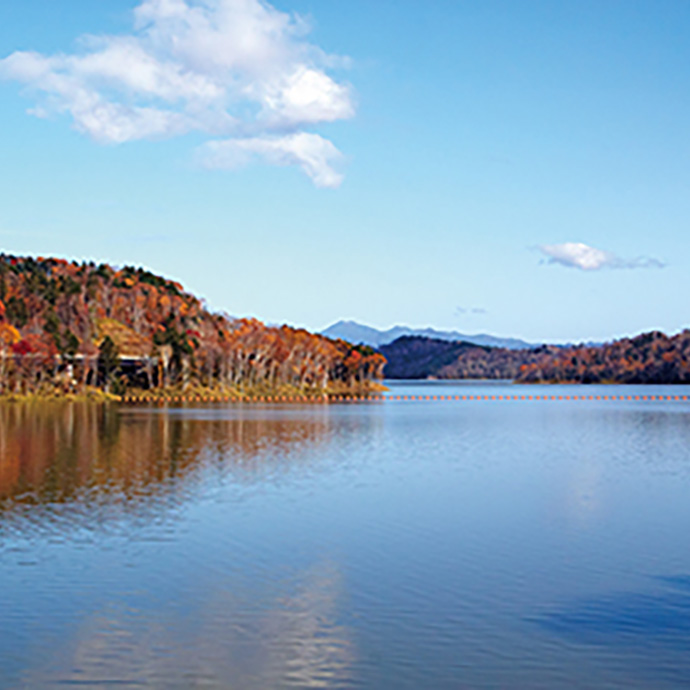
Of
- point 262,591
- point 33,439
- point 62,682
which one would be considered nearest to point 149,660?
point 62,682

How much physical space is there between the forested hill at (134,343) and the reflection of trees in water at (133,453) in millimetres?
40750

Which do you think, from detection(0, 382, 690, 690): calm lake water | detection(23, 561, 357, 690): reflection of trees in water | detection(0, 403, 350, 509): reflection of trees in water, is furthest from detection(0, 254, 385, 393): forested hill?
detection(23, 561, 357, 690): reflection of trees in water

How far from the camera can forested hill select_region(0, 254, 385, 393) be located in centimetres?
11431

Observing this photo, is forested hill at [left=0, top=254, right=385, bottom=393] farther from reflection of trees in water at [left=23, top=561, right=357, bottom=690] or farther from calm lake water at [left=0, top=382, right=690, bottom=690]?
reflection of trees in water at [left=23, top=561, right=357, bottom=690]

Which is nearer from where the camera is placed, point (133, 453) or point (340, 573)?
point (340, 573)

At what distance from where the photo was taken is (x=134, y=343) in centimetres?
14738

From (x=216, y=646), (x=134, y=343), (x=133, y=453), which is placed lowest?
(x=216, y=646)

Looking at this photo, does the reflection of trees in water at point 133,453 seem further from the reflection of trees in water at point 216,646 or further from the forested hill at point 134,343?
the forested hill at point 134,343

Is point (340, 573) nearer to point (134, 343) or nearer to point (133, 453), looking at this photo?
point (133, 453)

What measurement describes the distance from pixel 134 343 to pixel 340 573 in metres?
134

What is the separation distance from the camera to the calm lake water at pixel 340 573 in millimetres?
12984

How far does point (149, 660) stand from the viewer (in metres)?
13.1

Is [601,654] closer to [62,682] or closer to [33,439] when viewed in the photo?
[62,682]

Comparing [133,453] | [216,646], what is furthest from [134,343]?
[216,646]
